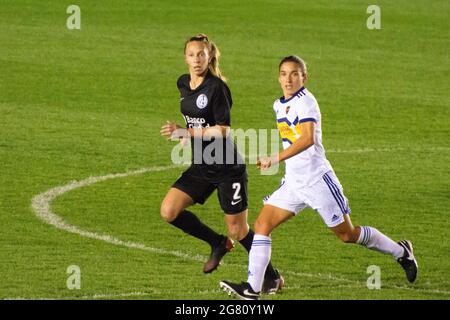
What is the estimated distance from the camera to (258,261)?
11.3m

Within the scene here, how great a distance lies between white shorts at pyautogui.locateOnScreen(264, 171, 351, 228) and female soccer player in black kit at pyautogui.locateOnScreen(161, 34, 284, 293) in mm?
677

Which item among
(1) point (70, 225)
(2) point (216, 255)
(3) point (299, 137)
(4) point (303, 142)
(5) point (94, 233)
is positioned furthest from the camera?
(1) point (70, 225)

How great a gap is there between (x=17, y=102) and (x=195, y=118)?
11795 millimetres

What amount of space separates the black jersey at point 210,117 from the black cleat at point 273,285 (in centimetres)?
111

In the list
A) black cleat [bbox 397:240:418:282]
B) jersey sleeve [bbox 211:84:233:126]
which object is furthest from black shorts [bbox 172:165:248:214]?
black cleat [bbox 397:240:418:282]

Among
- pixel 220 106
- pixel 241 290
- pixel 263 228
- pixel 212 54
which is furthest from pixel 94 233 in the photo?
pixel 241 290

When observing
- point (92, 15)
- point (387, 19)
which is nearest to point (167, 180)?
point (92, 15)

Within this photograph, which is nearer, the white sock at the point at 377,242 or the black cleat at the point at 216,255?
the white sock at the point at 377,242

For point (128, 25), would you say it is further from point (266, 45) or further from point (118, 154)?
point (118, 154)

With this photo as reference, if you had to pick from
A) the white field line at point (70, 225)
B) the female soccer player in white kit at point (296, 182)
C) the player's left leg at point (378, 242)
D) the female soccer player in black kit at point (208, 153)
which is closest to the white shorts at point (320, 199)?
the female soccer player in white kit at point (296, 182)

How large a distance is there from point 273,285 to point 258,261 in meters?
0.48

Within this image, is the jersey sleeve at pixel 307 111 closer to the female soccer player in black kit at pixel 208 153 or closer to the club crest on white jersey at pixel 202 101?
the female soccer player in black kit at pixel 208 153

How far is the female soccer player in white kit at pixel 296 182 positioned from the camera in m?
11.2

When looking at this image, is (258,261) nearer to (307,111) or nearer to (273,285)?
(273,285)
